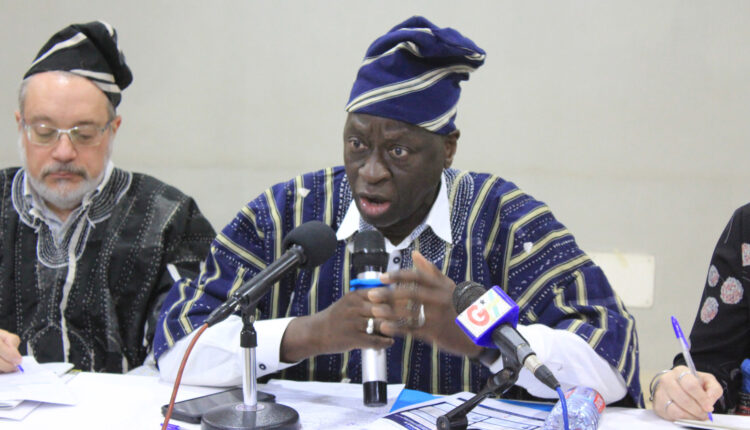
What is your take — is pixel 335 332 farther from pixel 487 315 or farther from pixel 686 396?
pixel 686 396

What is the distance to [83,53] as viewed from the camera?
2.70 m

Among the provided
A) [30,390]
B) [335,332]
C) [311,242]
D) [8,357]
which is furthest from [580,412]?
[8,357]

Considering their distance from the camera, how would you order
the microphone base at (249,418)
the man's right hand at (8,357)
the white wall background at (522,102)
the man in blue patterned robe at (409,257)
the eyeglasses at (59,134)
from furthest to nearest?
the white wall background at (522,102) < the eyeglasses at (59,134) < the man's right hand at (8,357) < the man in blue patterned robe at (409,257) < the microphone base at (249,418)

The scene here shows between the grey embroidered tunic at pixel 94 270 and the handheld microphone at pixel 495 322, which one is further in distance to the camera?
the grey embroidered tunic at pixel 94 270

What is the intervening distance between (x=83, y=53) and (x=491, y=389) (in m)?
2.14

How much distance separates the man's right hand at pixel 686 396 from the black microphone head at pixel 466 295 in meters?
0.67

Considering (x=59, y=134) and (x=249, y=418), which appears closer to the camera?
(x=249, y=418)

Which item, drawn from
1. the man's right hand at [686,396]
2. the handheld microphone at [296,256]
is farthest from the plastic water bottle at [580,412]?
the handheld microphone at [296,256]

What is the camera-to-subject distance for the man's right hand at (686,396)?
163cm

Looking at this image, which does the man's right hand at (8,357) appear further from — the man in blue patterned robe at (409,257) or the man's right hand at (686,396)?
the man's right hand at (686,396)

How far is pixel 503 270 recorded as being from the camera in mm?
2090

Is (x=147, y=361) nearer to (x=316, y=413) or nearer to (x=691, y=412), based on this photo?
(x=316, y=413)

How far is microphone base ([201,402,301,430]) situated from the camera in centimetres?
144

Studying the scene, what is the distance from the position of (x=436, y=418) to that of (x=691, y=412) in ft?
1.95
